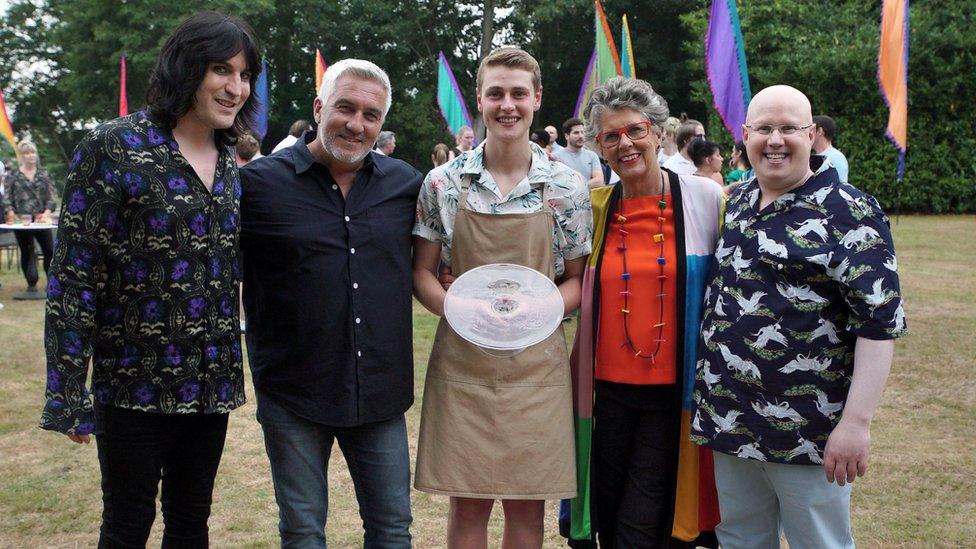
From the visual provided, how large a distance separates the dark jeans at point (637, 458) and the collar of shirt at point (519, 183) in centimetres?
71

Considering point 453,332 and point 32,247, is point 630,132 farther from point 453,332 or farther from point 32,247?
point 32,247

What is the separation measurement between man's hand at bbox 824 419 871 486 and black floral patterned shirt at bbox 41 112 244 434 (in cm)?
169

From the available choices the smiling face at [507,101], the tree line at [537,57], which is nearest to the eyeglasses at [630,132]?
the smiling face at [507,101]

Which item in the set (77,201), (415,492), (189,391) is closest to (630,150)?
(189,391)

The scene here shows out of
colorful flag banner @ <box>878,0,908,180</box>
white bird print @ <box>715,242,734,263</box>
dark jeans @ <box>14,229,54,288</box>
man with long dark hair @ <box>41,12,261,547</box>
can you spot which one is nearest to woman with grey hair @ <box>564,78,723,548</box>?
white bird print @ <box>715,242,734,263</box>

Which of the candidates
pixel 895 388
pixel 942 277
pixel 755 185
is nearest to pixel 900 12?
pixel 942 277

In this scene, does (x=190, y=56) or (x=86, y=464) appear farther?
(x=86, y=464)

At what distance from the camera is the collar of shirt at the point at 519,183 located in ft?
8.56

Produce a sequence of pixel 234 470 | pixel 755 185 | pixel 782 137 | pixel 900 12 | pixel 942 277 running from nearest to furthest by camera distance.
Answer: pixel 782 137, pixel 755 185, pixel 234 470, pixel 900 12, pixel 942 277

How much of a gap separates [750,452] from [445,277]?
3.49 ft

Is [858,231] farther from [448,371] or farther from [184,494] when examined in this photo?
[184,494]

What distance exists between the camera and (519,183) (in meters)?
2.63

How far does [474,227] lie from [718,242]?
794mm

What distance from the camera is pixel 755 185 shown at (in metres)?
2.57
